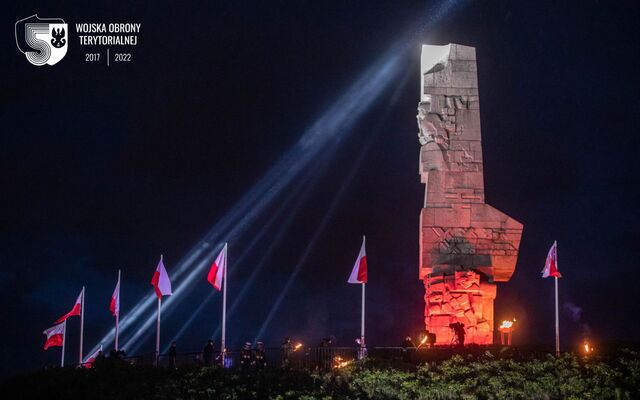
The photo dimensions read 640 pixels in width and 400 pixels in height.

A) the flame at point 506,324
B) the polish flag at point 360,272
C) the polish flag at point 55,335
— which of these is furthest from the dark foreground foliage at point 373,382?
the polish flag at point 55,335

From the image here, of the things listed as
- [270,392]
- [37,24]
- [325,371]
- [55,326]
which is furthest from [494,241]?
[37,24]

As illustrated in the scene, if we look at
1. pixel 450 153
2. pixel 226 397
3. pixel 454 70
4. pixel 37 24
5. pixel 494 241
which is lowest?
pixel 226 397

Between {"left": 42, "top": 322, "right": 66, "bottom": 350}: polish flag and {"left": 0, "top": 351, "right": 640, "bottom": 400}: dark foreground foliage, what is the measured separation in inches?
330

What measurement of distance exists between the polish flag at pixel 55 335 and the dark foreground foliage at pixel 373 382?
8.38 metres

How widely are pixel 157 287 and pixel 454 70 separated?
11.9m

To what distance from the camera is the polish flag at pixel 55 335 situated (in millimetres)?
26359

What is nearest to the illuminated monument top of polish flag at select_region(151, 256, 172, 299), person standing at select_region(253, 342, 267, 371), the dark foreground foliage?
the dark foreground foliage

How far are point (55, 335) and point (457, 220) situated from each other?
14815mm

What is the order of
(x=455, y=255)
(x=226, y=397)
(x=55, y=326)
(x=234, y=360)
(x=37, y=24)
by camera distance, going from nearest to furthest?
(x=226, y=397) < (x=234, y=360) < (x=455, y=255) < (x=55, y=326) < (x=37, y=24)

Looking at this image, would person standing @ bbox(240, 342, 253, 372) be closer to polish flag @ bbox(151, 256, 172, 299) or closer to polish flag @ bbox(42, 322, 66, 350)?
polish flag @ bbox(151, 256, 172, 299)

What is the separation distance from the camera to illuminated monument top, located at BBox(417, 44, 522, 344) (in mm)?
22406

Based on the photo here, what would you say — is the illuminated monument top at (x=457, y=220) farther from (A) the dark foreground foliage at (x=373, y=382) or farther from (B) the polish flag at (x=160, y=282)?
(B) the polish flag at (x=160, y=282)

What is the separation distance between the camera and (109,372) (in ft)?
57.9

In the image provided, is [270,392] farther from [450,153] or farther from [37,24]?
[37,24]
